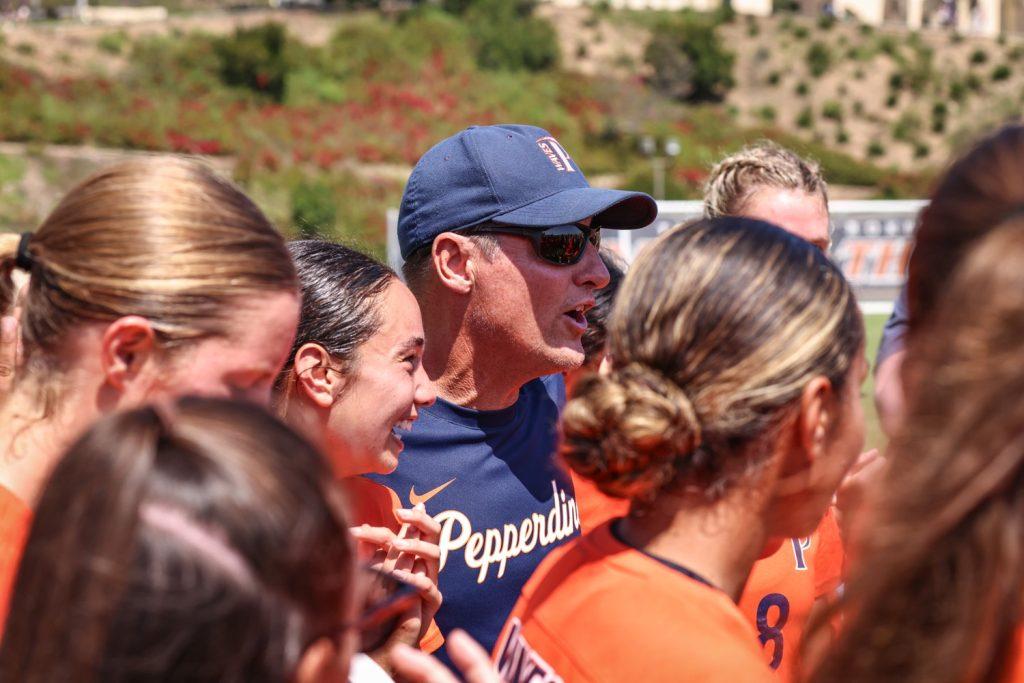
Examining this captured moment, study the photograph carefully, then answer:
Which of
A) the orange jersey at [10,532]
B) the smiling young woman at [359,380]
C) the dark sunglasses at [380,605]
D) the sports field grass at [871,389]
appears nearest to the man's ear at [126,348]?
the orange jersey at [10,532]

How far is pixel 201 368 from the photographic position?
2.00 m

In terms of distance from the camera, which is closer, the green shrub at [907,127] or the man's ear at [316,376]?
the man's ear at [316,376]

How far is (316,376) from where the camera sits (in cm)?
276

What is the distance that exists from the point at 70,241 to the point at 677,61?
198ft

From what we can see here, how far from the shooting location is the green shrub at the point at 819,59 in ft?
206

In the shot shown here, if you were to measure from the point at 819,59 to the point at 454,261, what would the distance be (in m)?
Result: 64.5

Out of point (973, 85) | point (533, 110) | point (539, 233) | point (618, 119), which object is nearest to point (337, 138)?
point (533, 110)

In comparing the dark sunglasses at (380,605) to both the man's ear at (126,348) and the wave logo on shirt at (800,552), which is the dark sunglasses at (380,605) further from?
the wave logo on shirt at (800,552)

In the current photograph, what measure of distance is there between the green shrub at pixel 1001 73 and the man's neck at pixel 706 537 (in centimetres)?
6913

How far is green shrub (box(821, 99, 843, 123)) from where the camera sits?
59688 mm

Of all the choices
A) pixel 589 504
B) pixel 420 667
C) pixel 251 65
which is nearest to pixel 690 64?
pixel 251 65

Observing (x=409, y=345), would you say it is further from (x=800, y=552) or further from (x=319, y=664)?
(x=319, y=664)

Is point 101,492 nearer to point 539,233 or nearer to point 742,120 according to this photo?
point 539,233

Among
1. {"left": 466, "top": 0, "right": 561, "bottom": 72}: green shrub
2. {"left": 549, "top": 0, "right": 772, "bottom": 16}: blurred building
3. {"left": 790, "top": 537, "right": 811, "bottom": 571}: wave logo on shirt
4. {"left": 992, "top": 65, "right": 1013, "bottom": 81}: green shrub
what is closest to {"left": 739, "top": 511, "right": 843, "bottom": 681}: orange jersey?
{"left": 790, "top": 537, "right": 811, "bottom": 571}: wave logo on shirt
